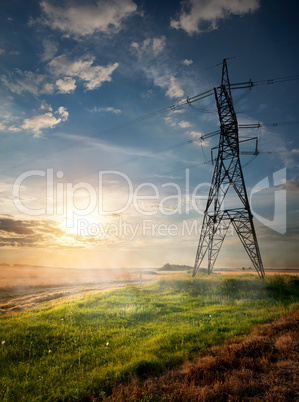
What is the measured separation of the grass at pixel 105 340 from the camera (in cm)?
526

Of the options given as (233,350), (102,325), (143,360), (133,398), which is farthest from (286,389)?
(102,325)

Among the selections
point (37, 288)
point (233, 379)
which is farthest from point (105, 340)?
point (37, 288)

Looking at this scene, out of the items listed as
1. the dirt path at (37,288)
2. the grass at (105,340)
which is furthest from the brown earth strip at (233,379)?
the dirt path at (37,288)

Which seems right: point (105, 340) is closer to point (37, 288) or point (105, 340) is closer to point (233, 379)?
point (233, 379)

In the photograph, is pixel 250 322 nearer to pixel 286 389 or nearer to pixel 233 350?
pixel 233 350

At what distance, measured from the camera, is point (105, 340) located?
8.05 metres

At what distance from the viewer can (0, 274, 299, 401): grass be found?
5.26 meters

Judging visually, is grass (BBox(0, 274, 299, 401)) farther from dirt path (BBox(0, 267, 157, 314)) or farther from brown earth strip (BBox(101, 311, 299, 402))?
dirt path (BBox(0, 267, 157, 314))

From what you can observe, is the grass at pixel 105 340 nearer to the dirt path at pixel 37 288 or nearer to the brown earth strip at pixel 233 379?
the brown earth strip at pixel 233 379

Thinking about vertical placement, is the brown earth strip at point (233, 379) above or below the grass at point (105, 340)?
above

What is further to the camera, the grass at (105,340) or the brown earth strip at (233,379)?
the grass at (105,340)

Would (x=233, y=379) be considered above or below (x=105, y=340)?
above

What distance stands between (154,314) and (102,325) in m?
3.27

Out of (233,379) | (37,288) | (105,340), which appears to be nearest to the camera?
(233,379)
